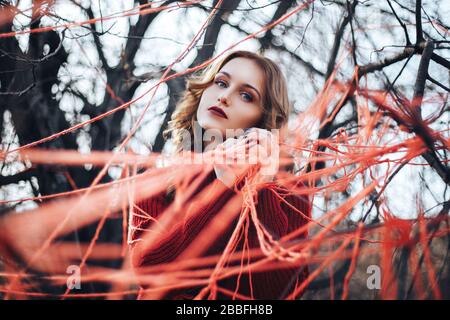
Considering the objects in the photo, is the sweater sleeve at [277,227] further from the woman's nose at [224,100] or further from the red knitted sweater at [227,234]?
the woman's nose at [224,100]

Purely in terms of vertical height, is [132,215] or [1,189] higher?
[1,189]

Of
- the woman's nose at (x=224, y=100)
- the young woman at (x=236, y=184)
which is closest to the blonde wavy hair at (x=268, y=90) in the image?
the young woman at (x=236, y=184)

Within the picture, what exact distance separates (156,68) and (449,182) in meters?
1.45

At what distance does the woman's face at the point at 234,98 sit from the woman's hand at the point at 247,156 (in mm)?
91

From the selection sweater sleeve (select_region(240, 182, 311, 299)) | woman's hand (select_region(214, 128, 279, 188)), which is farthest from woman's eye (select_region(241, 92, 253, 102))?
sweater sleeve (select_region(240, 182, 311, 299))

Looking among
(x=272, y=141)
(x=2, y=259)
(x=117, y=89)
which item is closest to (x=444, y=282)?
(x=272, y=141)

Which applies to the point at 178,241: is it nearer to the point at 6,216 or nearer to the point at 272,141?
the point at 272,141

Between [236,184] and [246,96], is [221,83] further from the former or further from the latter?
[236,184]

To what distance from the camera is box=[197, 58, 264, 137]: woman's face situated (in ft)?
3.17

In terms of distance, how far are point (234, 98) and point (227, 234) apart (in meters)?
0.34

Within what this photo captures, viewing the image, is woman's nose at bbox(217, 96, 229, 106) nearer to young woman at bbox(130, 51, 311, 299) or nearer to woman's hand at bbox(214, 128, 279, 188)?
young woman at bbox(130, 51, 311, 299)

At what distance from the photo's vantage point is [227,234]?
A: 0.96 metres

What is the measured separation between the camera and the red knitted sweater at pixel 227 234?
35.3 inches

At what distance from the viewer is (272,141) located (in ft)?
2.91
